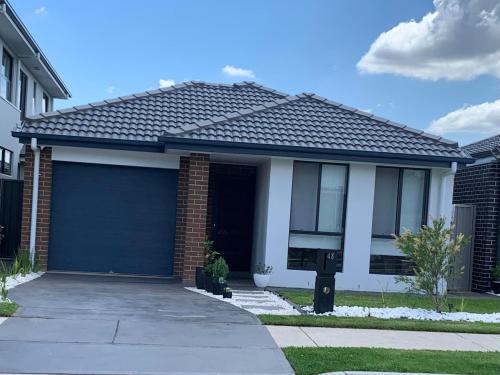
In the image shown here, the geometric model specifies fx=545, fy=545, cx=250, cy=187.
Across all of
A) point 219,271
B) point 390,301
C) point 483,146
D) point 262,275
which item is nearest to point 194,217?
point 219,271

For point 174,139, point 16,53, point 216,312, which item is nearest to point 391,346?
point 216,312

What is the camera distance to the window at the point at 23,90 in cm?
1927

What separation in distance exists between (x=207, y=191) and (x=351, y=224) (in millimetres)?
3362

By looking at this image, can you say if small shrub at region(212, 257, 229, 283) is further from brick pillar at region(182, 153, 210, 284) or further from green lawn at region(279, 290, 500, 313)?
green lawn at region(279, 290, 500, 313)

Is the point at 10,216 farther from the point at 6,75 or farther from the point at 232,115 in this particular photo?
the point at 232,115

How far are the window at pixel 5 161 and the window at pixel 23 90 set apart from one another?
7.09ft

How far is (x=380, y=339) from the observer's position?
7.72 m

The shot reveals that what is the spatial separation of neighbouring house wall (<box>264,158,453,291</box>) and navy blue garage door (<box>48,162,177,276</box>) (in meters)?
2.47

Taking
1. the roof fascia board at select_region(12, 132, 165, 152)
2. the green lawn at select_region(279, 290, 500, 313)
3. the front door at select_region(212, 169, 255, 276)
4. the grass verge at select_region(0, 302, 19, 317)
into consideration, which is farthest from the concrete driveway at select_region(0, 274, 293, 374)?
the front door at select_region(212, 169, 255, 276)

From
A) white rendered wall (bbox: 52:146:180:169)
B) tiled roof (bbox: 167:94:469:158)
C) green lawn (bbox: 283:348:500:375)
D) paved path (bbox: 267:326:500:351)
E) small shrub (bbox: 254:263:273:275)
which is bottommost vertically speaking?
paved path (bbox: 267:326:500:351)

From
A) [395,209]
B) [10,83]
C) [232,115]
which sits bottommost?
[395,209]

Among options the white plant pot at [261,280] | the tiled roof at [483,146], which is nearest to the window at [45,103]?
the white plant pot at [261,280]

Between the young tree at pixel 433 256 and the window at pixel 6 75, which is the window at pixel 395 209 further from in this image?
the window at pixel 6 75

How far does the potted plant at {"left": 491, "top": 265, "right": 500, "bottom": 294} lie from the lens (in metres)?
13.3
